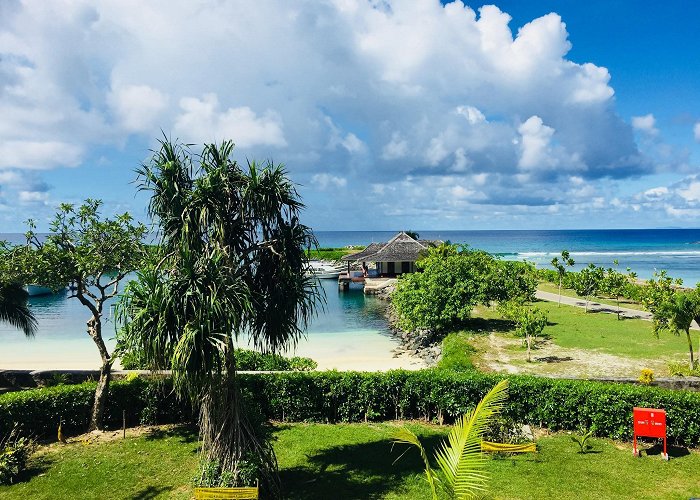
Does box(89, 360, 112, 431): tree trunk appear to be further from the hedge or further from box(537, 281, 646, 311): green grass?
box(537, 281, 646, 311): green grass

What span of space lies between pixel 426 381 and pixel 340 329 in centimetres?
1860

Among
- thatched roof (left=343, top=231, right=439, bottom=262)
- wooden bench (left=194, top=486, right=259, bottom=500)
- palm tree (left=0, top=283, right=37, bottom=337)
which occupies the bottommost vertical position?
wooden bench (left=194, top=486, right=259, bottom=500)

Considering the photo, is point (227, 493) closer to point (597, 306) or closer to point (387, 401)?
point (387, 401)

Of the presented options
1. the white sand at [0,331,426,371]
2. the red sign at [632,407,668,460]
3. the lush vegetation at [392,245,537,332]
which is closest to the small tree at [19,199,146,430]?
the white sand at [0,331,426,371]

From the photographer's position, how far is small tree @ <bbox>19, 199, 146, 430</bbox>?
496 inches

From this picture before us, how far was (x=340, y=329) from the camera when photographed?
3180cm

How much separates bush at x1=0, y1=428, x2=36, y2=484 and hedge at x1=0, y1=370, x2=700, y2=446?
1.08 m

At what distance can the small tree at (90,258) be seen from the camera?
496 inches

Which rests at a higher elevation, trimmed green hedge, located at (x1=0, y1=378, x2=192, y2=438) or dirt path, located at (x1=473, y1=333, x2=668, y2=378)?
trimmed green hedge, located at (x1=0, y1=378, x2=192, y2=438)

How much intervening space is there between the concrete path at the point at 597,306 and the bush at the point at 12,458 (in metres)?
30.5

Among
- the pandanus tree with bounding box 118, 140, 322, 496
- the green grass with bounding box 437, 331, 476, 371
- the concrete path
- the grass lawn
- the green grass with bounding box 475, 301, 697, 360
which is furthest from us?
the concrete path

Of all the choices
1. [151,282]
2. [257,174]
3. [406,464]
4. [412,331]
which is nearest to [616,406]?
[406,464]

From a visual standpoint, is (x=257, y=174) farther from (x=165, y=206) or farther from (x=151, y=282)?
(x=151, y=282)

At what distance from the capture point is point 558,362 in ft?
63.5
